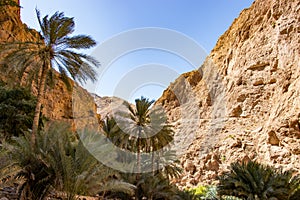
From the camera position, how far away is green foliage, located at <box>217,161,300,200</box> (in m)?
11.8

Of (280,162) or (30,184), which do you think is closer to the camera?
(30,184)

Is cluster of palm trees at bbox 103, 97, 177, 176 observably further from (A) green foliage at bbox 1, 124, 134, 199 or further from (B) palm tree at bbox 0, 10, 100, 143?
(A) green foliage at bbox 1, 124, 134, 199

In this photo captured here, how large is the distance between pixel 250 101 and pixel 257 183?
17.4m

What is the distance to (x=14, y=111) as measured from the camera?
55.4ft

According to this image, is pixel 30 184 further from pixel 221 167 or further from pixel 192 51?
pixel 221 167

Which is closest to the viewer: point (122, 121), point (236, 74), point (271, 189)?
point (271, 189)

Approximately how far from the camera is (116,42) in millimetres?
16859

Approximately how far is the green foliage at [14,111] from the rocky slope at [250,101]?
18.4 m

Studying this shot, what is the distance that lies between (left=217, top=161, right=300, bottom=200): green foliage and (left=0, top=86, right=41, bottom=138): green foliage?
43.0ft

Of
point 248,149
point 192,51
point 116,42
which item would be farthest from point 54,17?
point 248,149

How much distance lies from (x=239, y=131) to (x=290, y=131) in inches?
318

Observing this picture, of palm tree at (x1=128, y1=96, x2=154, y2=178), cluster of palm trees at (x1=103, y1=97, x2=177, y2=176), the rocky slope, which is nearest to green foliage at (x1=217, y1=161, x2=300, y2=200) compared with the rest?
the rocky slope

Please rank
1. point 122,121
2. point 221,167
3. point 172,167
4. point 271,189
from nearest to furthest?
point 271,189 < point 122,121 < point 172,167 < point 221,167

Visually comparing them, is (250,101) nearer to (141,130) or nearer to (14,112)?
(141,130)
